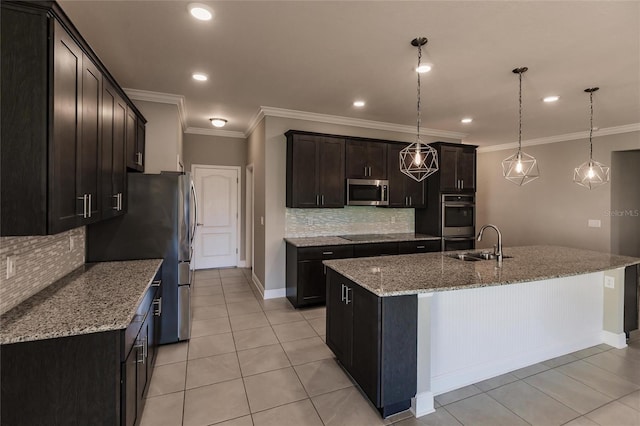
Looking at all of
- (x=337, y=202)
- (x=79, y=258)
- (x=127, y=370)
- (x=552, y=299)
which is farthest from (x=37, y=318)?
(x=552, y=299)

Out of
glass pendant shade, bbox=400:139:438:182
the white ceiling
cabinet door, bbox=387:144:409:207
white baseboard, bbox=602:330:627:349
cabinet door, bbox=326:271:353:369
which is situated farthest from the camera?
cabinet door, bbox=387:144:409:207

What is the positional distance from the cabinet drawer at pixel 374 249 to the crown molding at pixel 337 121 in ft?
6.52

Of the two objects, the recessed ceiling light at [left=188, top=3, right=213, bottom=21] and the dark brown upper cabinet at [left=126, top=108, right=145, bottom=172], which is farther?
the dark brown upper cabinet at [left=126, top=108, right=145, bottom=172]

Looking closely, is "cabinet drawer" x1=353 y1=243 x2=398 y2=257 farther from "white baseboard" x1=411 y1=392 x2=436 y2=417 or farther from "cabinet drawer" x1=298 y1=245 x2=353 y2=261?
"white baseboard" x1=411 y1=392 x2=436 y2=417

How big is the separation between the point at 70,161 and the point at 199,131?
14.6ft

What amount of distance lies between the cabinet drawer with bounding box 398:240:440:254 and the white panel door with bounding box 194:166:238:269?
3430 mm

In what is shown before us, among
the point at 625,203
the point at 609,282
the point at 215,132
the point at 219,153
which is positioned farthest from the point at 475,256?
the point at 215,132

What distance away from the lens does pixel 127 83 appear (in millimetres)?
3430

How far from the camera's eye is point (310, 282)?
4.05m

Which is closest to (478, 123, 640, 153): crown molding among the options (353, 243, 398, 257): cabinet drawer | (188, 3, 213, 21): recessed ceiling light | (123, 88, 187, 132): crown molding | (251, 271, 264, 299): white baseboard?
(353, 243, 398, 257): cabinet drawer

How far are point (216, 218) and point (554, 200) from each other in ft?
22.0

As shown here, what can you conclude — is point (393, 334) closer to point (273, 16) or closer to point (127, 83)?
point (273, 16)

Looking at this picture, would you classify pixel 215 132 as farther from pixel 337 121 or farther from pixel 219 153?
pixel 337 121

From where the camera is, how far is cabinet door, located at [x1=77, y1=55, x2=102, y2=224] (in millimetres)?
1841
